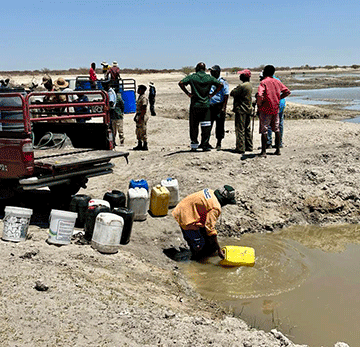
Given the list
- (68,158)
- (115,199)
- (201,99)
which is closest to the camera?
(68,158)

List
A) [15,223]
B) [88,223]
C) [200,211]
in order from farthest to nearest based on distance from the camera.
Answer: [88,223] < [200,211] < [15,223]

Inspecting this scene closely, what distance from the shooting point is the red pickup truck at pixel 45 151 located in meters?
6.69

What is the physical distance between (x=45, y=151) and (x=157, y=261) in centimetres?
267

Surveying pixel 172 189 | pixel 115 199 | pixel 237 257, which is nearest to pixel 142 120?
pixel 172 189

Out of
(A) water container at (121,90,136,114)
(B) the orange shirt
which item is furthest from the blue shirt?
(A) water container at (121,90,136,114)

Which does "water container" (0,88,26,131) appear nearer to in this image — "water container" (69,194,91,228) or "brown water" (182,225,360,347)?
"water container" (69,194,91,228)

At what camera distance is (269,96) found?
395 inches

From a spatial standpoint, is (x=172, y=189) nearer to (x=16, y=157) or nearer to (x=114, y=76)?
(x=16, y=157)

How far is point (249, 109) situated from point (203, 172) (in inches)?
79.2

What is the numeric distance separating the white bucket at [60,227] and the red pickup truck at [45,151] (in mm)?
630

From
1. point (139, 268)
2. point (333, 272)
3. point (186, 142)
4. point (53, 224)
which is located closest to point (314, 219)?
point (333, 272)

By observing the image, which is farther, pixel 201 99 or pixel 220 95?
pixel 220 95

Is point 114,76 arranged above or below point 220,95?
above

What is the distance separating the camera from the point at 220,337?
14.6ft
